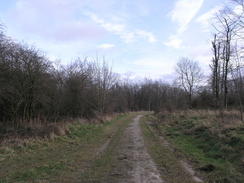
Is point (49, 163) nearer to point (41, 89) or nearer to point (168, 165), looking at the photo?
point (168, 165)

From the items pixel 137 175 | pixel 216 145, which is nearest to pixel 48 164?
pixel 137 175

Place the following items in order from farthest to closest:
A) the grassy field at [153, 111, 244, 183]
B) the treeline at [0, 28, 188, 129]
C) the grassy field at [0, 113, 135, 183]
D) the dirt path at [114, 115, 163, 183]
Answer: the treeline at [0, 28, 188, 129], the grassy field at [153, 111, 244, 183], the grassy field at [0, 113, 135, 183], the dirt path at [114, 115, 163, 183]

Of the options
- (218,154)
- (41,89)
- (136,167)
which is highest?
(41,89)

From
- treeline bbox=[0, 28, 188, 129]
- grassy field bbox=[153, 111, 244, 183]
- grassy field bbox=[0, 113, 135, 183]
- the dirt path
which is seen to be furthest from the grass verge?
treeline bbox=[0, 28, 188, 129]

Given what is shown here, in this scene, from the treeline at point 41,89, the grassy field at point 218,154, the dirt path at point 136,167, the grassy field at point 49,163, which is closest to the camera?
the dirt path at point 136,167

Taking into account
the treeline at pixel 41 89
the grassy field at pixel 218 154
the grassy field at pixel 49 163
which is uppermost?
the treeline at pixel 41 89

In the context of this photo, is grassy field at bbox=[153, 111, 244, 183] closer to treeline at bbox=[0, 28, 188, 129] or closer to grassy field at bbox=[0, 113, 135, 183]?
grassy field at bbox=[0, 113, 135, 183]

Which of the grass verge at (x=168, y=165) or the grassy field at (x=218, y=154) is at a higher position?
the grassy field at (x=218, y=154)

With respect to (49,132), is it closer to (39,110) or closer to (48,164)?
(48,164)

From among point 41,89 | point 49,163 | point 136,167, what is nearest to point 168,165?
point 136,167

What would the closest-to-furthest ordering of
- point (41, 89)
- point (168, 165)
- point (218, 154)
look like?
point (168, 165) < point (218, 154) < point (41, 89)

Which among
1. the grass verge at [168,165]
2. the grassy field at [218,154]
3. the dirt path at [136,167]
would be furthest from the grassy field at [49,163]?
the grassy field at [218,154]

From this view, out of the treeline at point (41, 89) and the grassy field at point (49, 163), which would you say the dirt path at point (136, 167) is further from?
the treeline at point (41, 89)

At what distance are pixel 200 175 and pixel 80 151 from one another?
5358mm
